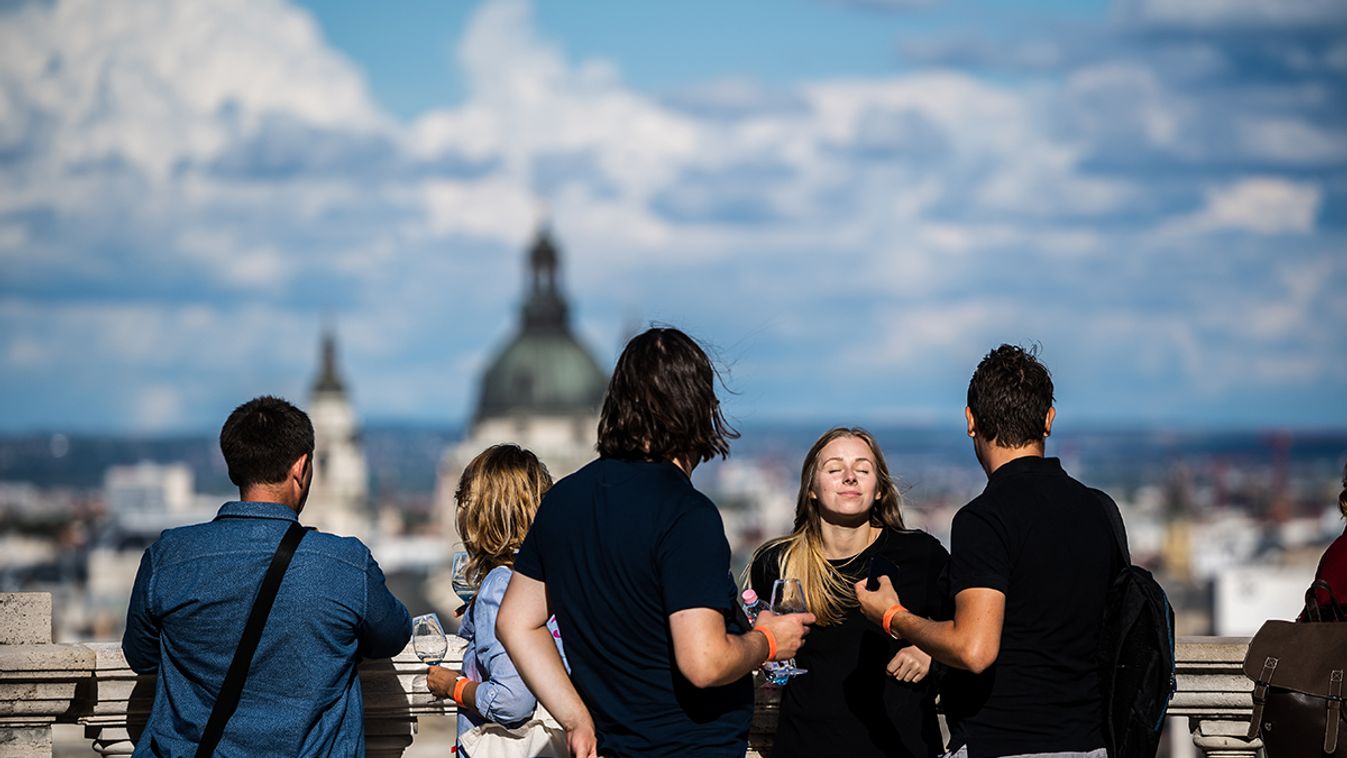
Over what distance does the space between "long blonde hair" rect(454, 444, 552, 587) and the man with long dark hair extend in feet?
2.24

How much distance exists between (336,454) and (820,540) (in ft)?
485

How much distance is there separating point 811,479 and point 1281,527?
161323 millimetres

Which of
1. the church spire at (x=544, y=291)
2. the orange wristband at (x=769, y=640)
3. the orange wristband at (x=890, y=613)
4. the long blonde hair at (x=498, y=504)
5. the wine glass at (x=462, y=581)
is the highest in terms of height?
the church spire at (x=544, y=291)

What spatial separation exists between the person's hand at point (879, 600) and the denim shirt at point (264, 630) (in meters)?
1.12

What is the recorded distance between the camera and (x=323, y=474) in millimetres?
150125

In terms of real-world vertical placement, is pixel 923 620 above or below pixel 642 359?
below

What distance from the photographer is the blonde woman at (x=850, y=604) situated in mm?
5391

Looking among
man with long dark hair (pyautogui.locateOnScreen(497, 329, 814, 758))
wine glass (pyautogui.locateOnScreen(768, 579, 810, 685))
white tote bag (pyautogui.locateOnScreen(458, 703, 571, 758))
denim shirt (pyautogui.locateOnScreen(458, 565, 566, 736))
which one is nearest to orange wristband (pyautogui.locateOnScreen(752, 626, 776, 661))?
man with long dark hair (pyautogui.locateOnScreen(497, 329, 814, 758))

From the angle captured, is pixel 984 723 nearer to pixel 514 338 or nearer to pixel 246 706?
pixel 246 706

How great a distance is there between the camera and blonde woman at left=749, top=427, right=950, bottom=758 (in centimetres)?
539

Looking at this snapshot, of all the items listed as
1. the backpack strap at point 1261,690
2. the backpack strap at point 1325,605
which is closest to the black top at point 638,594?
the backpack strap at point 1261,690

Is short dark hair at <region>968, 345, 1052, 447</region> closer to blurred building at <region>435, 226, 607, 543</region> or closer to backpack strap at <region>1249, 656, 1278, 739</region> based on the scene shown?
backpack strap at <region>1249, 656, 1278, 739</region>

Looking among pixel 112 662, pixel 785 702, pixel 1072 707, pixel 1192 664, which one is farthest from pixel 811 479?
pixel 112 662

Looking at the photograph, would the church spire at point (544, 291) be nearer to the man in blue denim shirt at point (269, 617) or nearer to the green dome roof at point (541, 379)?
Result: the green dome roof at point (541, 379)
